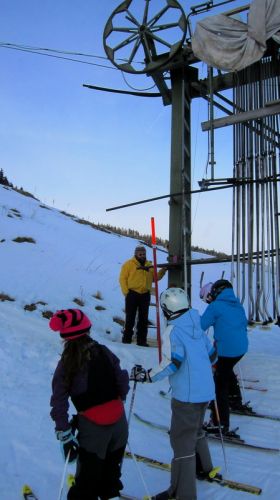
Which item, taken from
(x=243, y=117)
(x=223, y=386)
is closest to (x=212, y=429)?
(x=223, y=386)

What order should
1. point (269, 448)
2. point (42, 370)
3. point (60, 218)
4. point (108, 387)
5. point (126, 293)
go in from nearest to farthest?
1. point (108, 387)
2. point (269, 448)
3. point (42, 370)
4. point (126, 293)
5. point (60, 218)

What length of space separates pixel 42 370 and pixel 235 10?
278 inches

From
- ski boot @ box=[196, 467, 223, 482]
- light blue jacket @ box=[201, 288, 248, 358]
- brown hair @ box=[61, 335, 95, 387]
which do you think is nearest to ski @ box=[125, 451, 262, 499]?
ski boot @ box=[196, 467, 223, 482]

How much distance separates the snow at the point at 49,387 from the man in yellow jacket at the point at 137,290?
0.58 m

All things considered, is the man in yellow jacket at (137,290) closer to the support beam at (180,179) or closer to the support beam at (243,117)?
the support beam at (180,179)

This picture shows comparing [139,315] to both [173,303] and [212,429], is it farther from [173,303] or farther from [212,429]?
[173,303]

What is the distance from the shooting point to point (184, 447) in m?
3.69

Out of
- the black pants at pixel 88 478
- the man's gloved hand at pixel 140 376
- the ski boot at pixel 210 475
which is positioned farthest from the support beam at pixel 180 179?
the black pants at pixel 88 478

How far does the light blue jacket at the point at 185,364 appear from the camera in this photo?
12.2 ft

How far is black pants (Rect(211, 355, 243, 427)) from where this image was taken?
17.3 ft

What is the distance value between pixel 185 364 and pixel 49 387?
267 cm

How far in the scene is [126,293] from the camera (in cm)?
934

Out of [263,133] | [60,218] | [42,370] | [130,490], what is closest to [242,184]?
[263,133]

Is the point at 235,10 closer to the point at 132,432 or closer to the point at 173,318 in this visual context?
the point at 173,318
